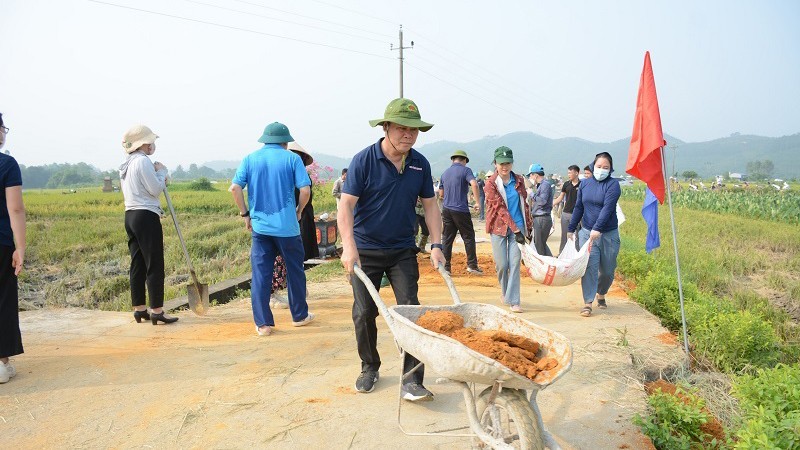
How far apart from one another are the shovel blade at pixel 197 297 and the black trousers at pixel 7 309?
1686 mm

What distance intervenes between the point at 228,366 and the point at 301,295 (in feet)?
3.73

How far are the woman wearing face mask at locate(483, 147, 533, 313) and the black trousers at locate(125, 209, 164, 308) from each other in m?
3.31

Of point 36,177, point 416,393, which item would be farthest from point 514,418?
point 36,177

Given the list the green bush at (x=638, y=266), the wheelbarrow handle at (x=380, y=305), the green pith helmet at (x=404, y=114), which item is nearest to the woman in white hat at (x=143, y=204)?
the wheelbarrow handle at (x=380, y=305)

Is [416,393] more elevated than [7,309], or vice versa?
[7,309]

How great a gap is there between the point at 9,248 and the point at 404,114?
3038 mm

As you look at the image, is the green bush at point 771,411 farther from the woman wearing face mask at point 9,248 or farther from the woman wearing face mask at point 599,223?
the woman wearing face mask at point 9,248

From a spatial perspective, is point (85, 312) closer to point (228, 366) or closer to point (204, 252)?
point (228, 366)

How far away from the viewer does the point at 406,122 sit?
3.13 metres

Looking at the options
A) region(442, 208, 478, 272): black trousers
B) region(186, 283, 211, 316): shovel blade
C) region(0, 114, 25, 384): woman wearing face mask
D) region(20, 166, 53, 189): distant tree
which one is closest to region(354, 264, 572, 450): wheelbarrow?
region(0, 114, 25, 384): woman wearing face mask

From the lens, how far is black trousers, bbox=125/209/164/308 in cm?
497

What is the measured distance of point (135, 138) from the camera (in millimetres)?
4977

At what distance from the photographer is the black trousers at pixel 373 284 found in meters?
3.52

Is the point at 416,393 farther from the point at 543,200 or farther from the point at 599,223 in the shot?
the point at 543,200
